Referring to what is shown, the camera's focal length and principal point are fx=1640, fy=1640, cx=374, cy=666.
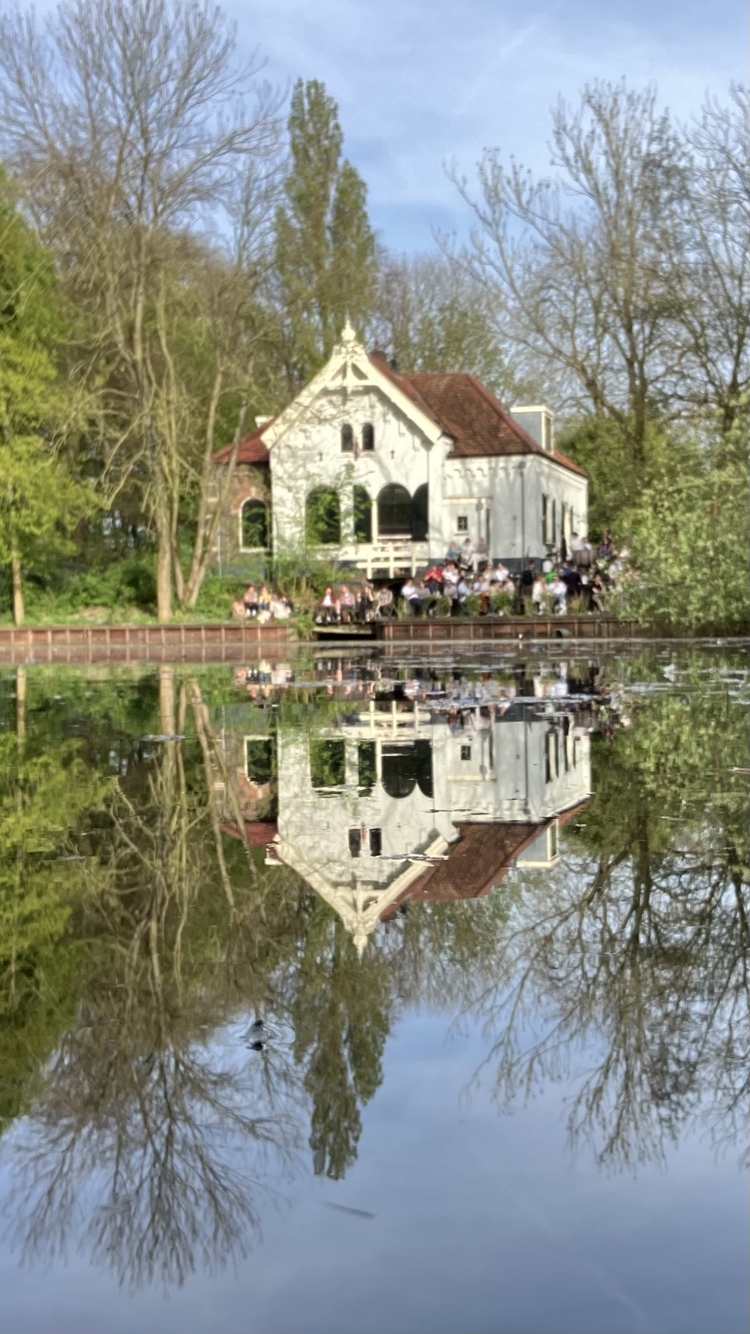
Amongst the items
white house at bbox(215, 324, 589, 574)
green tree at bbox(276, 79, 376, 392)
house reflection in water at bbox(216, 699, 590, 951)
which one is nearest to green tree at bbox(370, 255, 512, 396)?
green tree at bbox(276, 79, 376, 392)

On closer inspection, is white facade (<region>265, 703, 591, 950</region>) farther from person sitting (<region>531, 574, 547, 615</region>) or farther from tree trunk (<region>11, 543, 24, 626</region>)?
tree trunk (<region>11, 543, 24, 626</region>)

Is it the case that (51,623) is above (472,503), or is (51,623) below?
below

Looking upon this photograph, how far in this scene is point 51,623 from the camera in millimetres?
45344

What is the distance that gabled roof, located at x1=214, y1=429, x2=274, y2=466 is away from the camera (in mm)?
53625

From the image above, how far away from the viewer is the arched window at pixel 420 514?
51562 mm

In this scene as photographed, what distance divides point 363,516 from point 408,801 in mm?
43765

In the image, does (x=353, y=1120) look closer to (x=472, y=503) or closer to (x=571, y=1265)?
(x=571, y=1265)

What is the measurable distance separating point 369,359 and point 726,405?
1341cm

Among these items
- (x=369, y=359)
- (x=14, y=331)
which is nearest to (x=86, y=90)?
(x=14, y=331)

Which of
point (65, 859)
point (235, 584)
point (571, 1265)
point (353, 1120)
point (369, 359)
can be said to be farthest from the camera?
point (369, 359)

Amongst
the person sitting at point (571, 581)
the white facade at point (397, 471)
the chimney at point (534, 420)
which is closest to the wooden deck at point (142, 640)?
the person sitting at point (571, 581)

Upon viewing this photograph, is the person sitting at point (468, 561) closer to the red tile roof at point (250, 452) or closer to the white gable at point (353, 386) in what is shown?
the white gable at point (353, 386)

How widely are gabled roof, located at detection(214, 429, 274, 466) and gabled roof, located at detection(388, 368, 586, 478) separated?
5115 mm

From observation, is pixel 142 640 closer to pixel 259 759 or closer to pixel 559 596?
pixel 559 596
